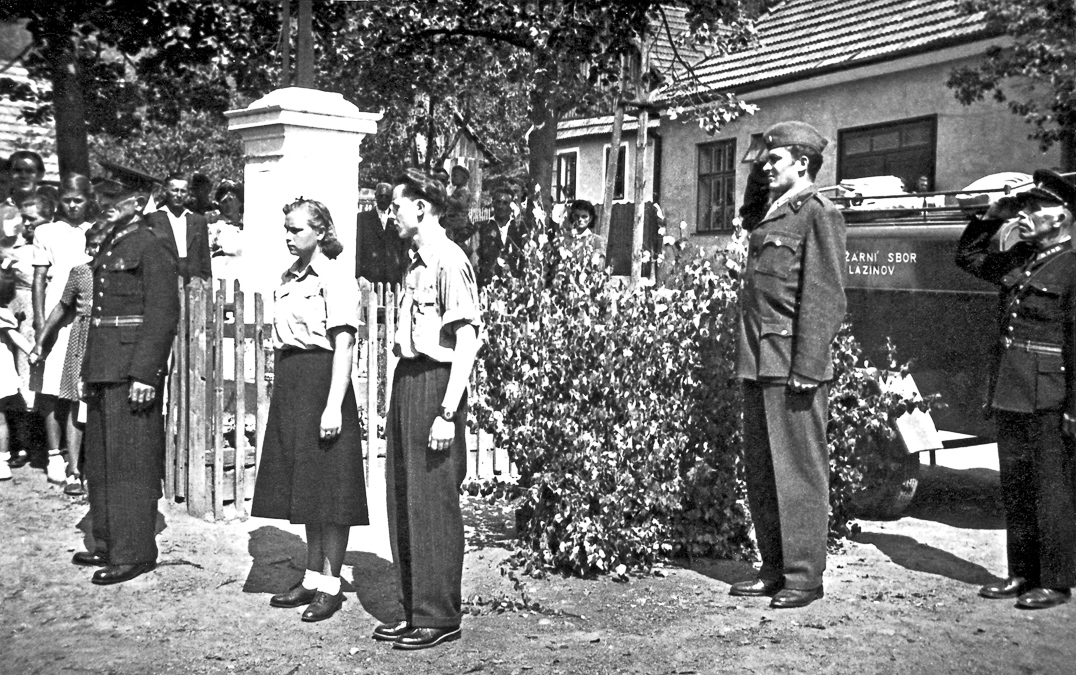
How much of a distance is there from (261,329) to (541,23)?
6700mm

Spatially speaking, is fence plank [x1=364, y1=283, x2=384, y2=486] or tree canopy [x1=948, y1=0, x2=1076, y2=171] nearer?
fence plank [x1=364, y1=283, x2=384, y2=486]

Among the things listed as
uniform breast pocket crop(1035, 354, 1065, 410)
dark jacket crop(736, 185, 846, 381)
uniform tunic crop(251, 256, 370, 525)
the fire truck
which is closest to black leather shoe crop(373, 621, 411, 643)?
uniform tunic crop(251, 256, 370, 525)

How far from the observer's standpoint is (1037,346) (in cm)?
552

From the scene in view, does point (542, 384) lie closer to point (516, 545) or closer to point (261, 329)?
point (516, 545)

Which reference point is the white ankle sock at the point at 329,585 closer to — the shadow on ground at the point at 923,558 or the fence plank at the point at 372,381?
the fence plank at the point at 372,381

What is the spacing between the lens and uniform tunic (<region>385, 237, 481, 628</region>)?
4.82 meters

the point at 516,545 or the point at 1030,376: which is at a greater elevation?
the point at 1030,376

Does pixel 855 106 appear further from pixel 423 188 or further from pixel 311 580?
pixel 311 580

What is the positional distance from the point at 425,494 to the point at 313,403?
0.72m

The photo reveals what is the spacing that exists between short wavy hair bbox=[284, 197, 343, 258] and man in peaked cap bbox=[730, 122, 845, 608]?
1.91m

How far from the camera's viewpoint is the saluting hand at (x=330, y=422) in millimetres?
5156

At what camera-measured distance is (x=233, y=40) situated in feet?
42.5

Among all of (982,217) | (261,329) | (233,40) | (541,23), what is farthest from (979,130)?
(261,329)

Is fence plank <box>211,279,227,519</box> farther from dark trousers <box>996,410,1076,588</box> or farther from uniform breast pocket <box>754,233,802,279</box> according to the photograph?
dark trousers <box>996,410,1076,588</box>
